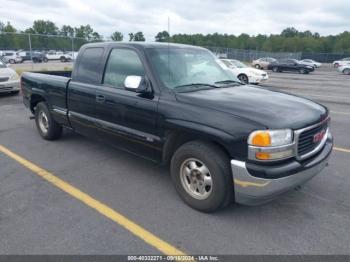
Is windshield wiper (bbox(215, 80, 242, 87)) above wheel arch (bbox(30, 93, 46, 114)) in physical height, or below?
above

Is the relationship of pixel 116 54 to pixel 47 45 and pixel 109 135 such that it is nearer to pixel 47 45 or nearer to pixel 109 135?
pixel 109 135

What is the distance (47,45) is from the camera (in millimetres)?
29797

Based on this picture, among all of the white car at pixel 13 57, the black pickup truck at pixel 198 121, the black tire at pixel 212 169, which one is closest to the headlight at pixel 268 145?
the black pickup truck at pixel 198 121

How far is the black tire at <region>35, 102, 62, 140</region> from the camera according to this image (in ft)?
18.5

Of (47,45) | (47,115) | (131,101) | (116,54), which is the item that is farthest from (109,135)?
(47,45)

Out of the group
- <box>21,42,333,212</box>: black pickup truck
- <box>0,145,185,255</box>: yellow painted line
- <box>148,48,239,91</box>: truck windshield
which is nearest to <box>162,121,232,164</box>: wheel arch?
<box>21,42,333,212</box>: black pickup truck

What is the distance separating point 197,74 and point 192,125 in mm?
1076

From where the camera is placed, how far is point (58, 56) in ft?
117

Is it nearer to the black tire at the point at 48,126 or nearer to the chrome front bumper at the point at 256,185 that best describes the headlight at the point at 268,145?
the chrome front bumper at the point at 256,185

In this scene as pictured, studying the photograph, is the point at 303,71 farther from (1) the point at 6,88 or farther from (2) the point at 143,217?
(2) the point at 143,217

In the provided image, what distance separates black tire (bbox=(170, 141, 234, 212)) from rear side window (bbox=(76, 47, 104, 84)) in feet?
6.28

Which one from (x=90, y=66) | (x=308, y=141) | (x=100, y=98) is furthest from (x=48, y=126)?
(x=308, y=141)

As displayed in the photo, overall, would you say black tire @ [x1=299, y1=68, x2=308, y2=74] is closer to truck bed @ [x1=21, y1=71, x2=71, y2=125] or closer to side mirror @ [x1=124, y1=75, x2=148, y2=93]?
truck bed @ [x1=21, y1=71, x2=71, y2=125]

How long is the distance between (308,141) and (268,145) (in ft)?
2.11
